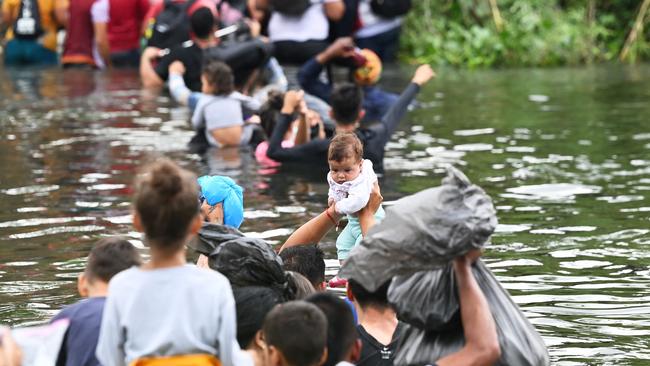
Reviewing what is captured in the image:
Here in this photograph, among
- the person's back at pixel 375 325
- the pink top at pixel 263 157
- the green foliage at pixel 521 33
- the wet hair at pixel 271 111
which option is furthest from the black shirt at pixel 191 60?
the person's back at pixel 375 325

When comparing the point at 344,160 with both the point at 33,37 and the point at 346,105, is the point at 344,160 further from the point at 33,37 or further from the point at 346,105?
the point at 33,37

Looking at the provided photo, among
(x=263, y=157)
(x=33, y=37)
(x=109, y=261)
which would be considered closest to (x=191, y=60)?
(x=263, y=157)

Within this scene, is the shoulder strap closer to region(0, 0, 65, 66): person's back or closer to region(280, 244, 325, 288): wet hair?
region(0, 0, 65, 66): person's back

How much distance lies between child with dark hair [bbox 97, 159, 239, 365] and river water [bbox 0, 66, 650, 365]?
2.88m

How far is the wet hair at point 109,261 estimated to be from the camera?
5621 mm

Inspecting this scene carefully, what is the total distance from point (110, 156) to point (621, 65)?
30.8ft

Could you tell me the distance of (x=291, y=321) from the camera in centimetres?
512

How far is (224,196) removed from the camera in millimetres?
7598

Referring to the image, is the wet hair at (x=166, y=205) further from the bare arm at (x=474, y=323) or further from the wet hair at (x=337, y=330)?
the bare arm at (x=474, y=323)

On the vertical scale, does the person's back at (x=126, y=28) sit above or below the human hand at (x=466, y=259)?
below

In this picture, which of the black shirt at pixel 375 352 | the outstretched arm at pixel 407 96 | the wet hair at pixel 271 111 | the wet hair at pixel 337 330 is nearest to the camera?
the wet hair at pixel 337 330

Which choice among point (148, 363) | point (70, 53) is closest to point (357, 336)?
point (148, 363)

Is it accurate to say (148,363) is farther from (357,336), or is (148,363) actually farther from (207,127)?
(207,127)

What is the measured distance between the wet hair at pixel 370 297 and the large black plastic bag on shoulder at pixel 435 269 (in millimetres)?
470
